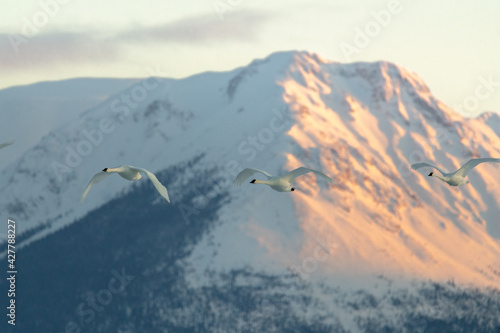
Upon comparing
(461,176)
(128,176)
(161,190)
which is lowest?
(461,176)

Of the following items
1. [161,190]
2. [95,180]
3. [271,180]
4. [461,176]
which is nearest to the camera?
[161,190]

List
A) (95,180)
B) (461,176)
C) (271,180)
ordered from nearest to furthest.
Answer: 1. (95,180)
2. (271,180)
3. (461,176)

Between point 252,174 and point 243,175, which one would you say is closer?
point 243,175

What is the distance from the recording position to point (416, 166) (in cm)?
11912

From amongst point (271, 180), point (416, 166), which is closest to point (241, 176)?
point (271, 180)

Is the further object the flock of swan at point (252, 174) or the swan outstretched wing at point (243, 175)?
the swan outstretched wing at point (243, 175)

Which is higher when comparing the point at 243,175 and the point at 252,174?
the point at 243,175

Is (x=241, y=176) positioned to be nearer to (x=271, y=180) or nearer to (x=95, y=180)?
(x=271, y=180)

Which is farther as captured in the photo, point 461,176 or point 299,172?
point 461,176

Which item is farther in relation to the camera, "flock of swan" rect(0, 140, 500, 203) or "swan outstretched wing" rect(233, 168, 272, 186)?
"swan outstretched wing" rect(233, 168, 272, 186)

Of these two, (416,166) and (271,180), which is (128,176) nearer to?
(271,180)

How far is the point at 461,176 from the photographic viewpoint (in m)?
123

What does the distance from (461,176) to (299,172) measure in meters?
21.8

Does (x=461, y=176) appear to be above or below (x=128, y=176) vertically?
below
